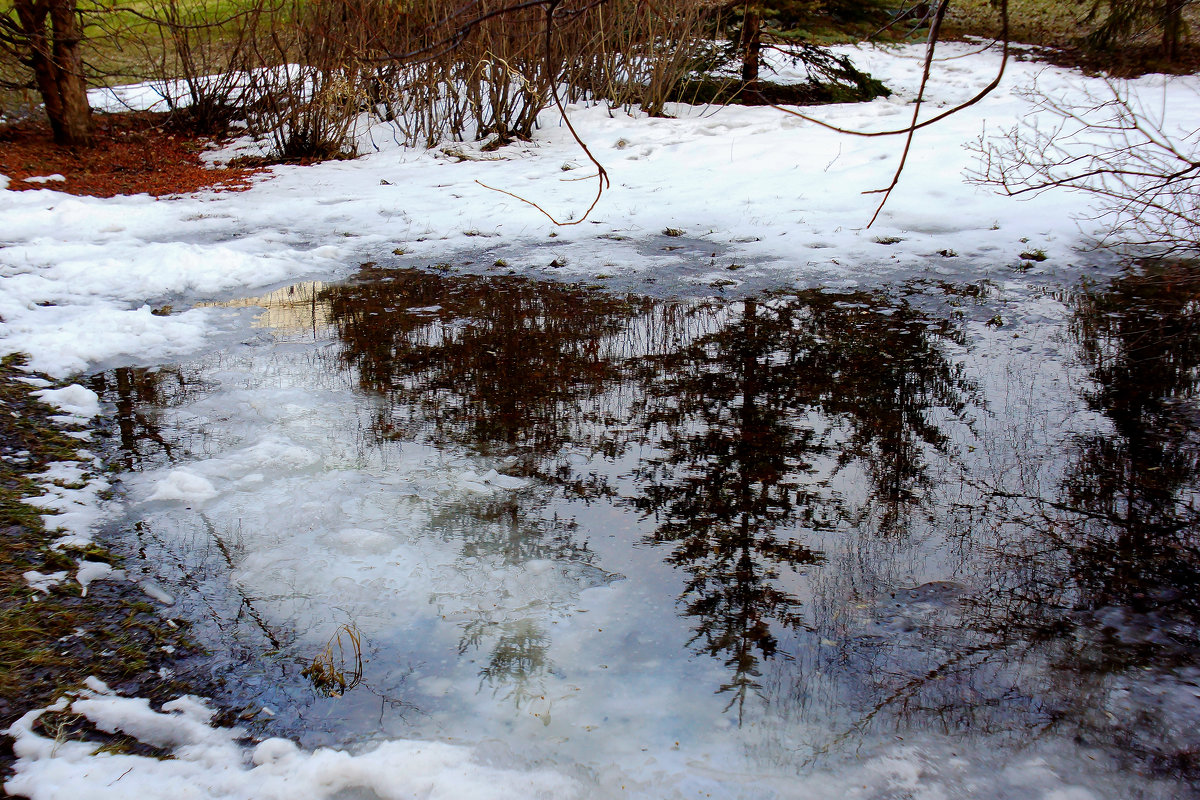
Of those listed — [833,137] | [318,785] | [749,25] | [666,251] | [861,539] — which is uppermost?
[749,25]

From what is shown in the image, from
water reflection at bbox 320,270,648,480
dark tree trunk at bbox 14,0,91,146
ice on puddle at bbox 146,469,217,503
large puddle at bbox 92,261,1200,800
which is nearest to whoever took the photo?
large puddle at bbox 92,261,1200,800

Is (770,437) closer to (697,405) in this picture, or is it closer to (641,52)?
(697,405)

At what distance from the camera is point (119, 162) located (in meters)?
10.5

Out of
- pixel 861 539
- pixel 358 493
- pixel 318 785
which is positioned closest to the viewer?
pixel 318 785

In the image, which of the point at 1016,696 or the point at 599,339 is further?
the point at 599,339

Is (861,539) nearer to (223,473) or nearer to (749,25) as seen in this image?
(223,473)

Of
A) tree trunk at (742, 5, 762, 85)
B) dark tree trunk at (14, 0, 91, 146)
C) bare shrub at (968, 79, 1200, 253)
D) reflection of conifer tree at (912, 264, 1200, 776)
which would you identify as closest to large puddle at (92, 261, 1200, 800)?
reflection of conifer tree at (912, 264, 1200, 776)

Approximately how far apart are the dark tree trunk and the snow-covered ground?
208 centimetres

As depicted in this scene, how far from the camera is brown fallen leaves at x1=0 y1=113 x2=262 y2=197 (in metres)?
9.48

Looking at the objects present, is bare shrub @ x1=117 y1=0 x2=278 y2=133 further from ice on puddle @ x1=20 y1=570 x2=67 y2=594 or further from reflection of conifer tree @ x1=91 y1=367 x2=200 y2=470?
ice on puddle @ x1=20 y1=570 x2=67 y2=594

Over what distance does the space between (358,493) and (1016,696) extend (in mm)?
2777

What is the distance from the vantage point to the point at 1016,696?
2.57m

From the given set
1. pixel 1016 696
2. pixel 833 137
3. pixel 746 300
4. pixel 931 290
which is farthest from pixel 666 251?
pixel 1016 696

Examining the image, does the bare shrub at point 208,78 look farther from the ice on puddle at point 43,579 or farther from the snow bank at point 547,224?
the ice on puddle at point 43,579
